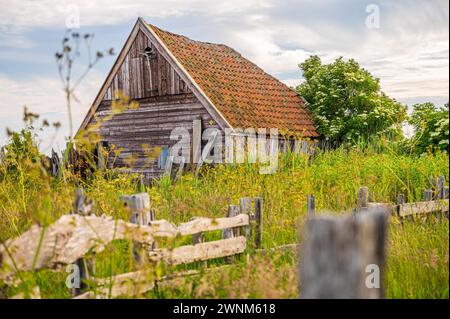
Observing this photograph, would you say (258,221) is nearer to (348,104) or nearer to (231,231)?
(231,231)

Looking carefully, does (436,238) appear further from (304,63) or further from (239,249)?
(304,63)

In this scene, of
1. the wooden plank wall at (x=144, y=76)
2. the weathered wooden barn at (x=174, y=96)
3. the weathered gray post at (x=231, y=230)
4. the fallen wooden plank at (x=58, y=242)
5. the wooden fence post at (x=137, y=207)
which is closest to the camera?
the fallen wooden plank at (x=58, y=242)

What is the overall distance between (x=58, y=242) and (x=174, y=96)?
13.8m

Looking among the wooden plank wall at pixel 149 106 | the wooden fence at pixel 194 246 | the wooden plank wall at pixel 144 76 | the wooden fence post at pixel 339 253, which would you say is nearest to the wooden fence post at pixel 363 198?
the wooden fence at pixel 194 246

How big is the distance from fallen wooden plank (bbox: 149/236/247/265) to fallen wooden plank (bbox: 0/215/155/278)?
2.15 feet

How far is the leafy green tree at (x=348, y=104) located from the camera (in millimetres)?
20812

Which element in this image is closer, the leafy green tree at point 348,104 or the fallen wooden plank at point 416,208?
the fallen wooden plank at point 416,208

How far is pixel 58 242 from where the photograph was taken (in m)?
4.78

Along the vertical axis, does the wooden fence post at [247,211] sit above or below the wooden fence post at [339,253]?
below

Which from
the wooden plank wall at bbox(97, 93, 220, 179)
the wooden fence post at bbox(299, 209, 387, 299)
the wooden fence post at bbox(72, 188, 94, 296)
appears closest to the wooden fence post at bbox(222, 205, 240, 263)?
the wooden fence post at bbox(72, 188, 94, 296)

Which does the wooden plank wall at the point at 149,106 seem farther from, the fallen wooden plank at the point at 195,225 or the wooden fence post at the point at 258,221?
the fallen wooden plank at the point at 195,225

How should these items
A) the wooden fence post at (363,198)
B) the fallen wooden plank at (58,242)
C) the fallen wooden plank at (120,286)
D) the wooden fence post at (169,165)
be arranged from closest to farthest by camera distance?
the fallen wooden plank at (58,242)
the fallen wooden plank at (120,286)
the wooden fence post at (363,198)
the wooden fence post at (169,165)

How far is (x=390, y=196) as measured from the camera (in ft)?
38.0

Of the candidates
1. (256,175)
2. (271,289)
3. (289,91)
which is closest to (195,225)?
(271,289)
